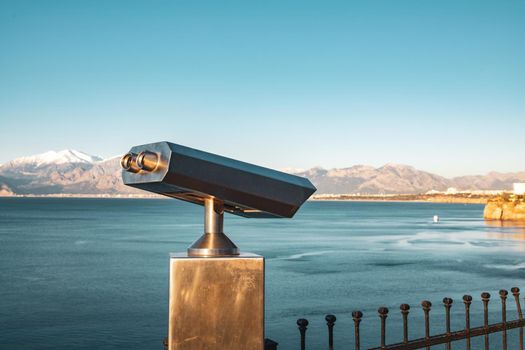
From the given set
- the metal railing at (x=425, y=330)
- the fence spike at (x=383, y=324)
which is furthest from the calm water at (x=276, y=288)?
the fence spike at (x=383, y=324)

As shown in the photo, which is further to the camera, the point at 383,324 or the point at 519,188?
the point at 519,188

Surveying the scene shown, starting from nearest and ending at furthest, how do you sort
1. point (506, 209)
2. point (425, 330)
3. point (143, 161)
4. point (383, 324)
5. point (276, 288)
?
point (143, 161) < point (383, 324) < point (425, 330) < point (276, 288) < point (506, 209)

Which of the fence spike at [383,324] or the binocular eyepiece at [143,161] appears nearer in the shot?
the binocular eyepiece at [143,161]

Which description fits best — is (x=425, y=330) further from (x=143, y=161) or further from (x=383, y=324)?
(x=143, y=161)

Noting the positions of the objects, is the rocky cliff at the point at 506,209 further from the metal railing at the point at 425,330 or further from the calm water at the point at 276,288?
the metal railing at the point at 425,330

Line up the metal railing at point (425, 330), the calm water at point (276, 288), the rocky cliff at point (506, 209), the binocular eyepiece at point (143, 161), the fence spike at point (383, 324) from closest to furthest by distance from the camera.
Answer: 1. the binocular eyepiece at point (143, 161)
2. the metal railing at point (425, 330)
3. the fence spike at point (383, 324)
4. the calm water at point (276, 288)
5. the rocky cliff at point (506, 209)

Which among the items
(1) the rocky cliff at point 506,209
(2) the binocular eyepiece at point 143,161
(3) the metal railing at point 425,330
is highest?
(1) the rocky cliff at point 506,209

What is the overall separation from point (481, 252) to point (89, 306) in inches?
1493

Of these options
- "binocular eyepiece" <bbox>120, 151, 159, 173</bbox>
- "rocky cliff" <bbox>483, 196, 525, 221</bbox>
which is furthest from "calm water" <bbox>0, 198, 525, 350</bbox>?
"rocky cliff" <bbox>483, 196, 525, 221</bbox>

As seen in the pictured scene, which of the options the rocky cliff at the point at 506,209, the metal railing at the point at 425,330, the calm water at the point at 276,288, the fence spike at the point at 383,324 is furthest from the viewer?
the rocky cliff at the point at 506,209

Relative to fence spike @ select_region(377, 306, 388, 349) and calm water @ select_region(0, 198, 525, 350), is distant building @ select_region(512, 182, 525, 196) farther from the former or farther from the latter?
fence spike @ select_region(377, 306, 388, 349)

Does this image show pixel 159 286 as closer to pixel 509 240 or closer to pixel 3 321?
pixel 3 321

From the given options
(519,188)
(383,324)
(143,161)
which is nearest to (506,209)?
(519,188)

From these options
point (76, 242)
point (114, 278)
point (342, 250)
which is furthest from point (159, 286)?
point (76, 242)
